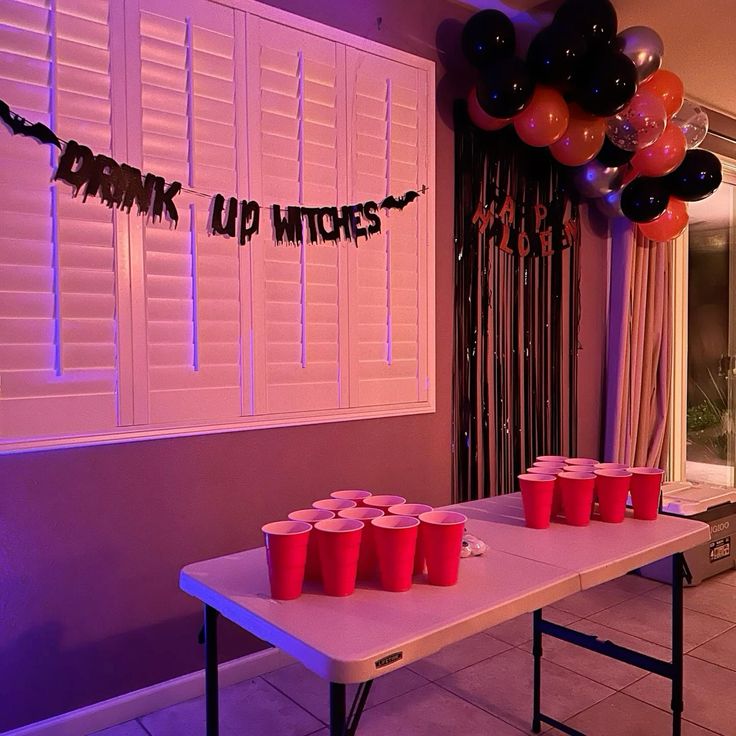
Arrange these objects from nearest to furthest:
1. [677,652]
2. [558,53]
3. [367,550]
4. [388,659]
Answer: [388,659]
[367,550]
[677,652]
[558,53]

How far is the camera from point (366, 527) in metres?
1.37

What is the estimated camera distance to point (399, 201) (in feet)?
9.16

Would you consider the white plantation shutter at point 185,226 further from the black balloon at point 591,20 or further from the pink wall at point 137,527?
the black balloon at point 591,20

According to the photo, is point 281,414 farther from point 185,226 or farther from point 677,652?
point 677,652

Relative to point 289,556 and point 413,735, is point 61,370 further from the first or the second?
point 413,735

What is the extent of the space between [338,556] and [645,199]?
2.51 meters

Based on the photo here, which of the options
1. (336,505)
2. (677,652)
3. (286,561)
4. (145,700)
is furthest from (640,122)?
(145,700)

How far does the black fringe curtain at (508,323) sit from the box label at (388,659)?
202cm

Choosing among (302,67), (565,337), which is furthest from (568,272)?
(302,67)

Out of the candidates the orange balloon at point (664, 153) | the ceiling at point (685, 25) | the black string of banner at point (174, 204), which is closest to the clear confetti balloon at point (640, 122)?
the orange balloon at point (664, 153)

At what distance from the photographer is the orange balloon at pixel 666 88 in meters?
2.83

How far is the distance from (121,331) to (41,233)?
1.18 ft

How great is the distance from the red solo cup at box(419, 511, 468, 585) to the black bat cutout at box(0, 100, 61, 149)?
5.07ft

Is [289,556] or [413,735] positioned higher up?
→ [289,556]
